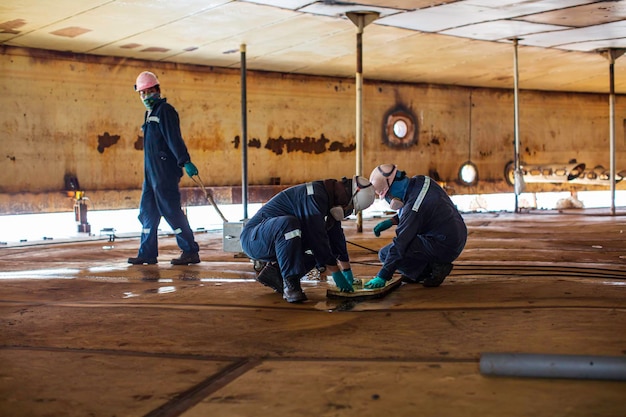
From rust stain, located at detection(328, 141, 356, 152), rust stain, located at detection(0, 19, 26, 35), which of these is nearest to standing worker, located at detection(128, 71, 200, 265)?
rust stain, located at detection(0, 19, 26, 35)

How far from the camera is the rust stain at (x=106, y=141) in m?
12.5

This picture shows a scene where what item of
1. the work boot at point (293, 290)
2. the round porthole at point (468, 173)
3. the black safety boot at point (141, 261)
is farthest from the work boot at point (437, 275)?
the round porthole at point (468, 173)

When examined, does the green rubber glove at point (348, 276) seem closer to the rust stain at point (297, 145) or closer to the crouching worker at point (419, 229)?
the crouching worker at point (419, 229)

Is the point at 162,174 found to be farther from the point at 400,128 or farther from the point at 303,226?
the point at 400,128

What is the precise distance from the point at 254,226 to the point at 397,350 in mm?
2024

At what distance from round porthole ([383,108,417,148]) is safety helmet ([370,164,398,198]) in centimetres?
1052

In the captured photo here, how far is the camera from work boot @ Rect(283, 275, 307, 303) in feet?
18.1

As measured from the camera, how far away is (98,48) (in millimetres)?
11695

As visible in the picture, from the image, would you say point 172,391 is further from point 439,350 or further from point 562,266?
point 562,266

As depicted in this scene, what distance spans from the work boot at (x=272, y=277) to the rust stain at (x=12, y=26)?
570 cm

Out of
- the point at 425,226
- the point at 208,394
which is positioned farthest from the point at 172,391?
the point at 425,226

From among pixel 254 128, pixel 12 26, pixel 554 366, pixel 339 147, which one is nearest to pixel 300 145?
pixel 339 147

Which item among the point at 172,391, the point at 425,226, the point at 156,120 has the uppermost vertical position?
the point at 156,120

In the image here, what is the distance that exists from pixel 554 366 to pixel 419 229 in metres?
2.63
